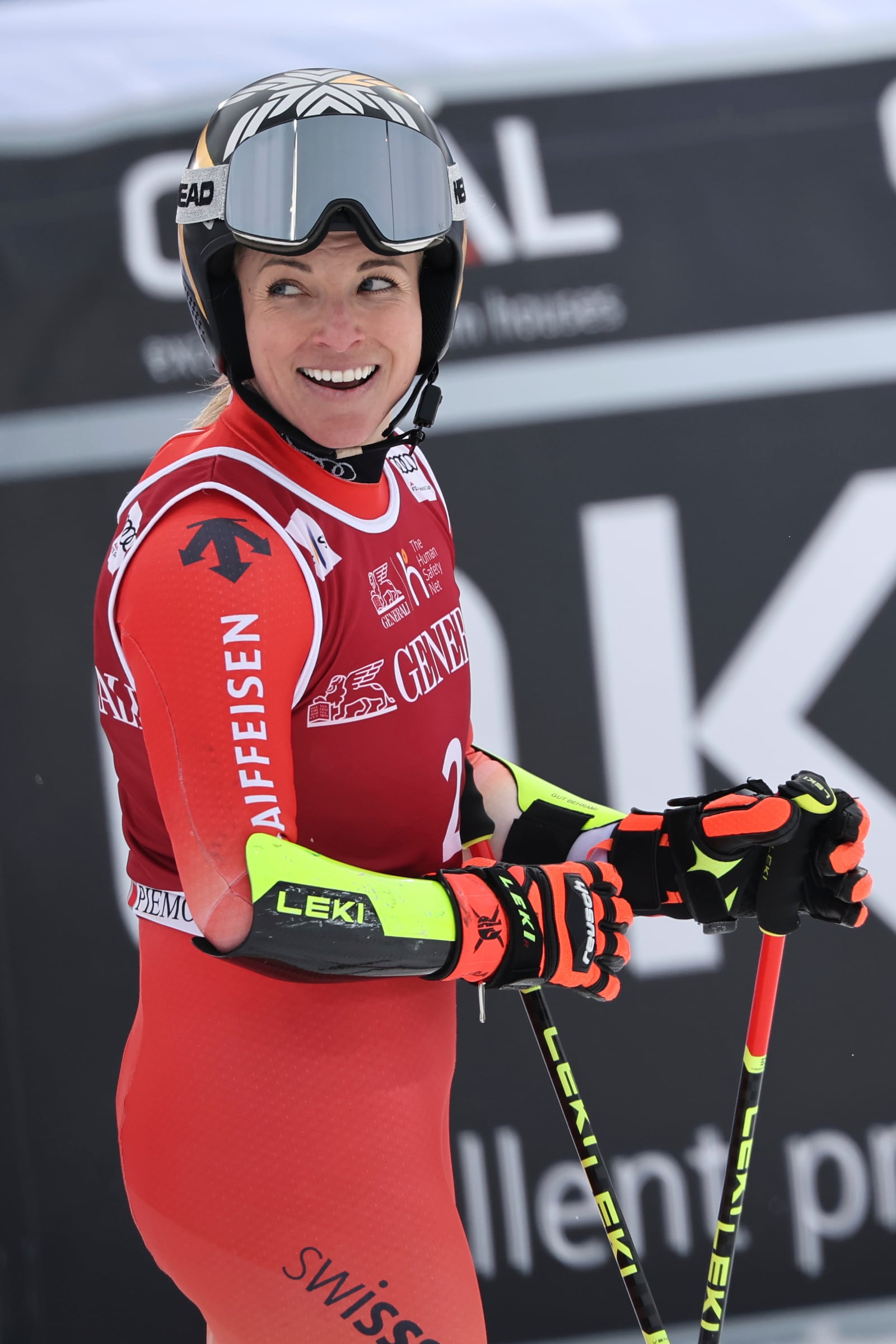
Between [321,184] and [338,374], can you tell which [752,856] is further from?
[321,184]

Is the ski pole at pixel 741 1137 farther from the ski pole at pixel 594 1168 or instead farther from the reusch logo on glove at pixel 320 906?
the reusch logo on glove at pixel 320 906

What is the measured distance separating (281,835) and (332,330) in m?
0.47

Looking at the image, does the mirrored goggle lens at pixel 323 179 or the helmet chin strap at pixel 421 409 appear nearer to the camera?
the mirrored goggle lens at pixel 323 179

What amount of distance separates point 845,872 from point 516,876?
0.42m

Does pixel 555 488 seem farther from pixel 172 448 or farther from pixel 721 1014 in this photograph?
pixel 172 448

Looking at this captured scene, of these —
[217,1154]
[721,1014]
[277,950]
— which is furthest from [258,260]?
[721,1014]

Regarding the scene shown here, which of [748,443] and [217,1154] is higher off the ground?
[748,443]

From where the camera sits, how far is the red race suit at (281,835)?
1.17 meters

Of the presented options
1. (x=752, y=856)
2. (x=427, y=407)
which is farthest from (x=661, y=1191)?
(x=427, y=407)

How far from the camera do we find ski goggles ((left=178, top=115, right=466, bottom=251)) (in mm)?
1215

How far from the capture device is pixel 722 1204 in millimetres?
1643

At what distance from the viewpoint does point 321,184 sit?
1.21 metres

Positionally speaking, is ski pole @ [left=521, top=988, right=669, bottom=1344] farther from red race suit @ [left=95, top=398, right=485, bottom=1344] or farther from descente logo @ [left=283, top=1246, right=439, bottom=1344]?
descente logo @ [left=283, top=1246, right=439, bottom=1344]

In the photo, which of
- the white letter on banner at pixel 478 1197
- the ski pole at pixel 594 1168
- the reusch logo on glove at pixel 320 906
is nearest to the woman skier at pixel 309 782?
the reusch logo on glove at pixel 320 906
